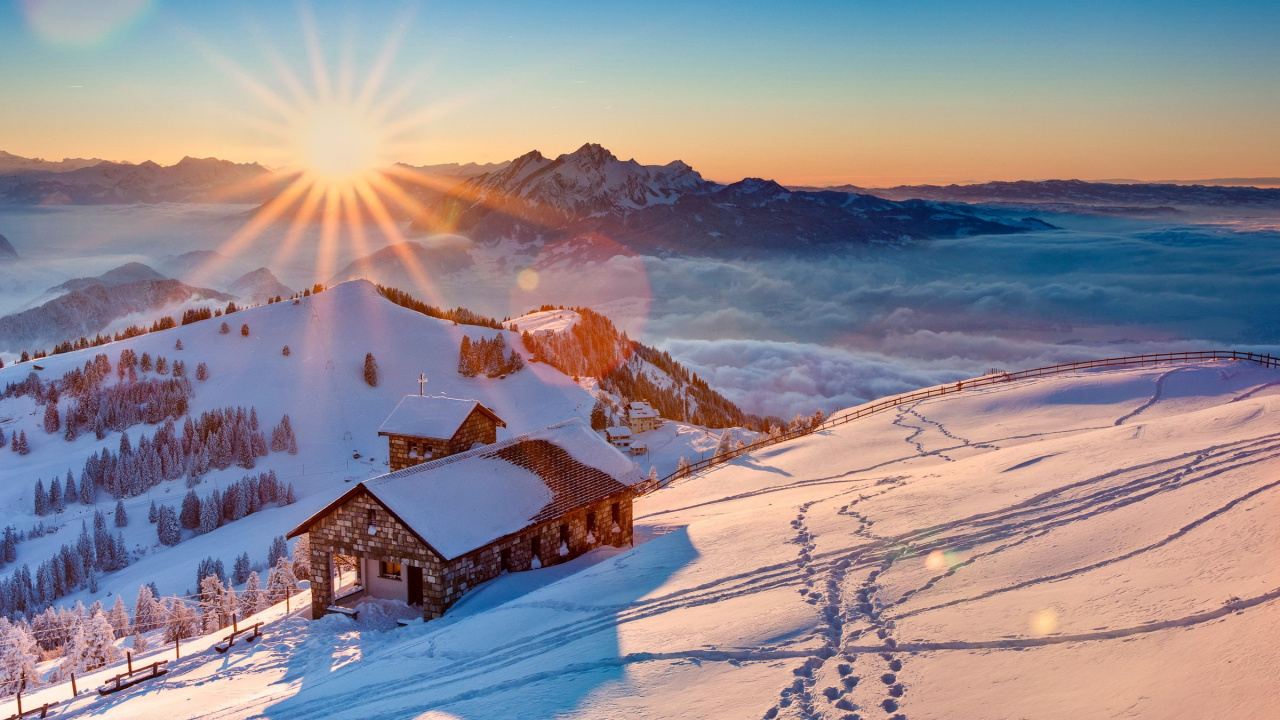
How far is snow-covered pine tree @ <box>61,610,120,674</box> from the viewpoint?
44.1 m

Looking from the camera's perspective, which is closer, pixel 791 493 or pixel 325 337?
pixel 791 493

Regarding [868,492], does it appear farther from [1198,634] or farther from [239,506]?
[239,506]

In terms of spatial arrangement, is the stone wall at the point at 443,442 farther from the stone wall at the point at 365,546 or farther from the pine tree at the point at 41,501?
the pine tree at the point at 41,501

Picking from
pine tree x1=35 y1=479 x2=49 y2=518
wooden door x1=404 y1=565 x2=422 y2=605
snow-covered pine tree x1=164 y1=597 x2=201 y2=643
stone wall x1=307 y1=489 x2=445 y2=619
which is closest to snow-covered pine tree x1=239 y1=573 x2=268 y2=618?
snow-covered pine tree x1=164 y1=597 x2=201 y2=643

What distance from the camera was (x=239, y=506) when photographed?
90125 mm

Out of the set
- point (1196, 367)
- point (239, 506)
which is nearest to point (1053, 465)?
point (1196, 367)

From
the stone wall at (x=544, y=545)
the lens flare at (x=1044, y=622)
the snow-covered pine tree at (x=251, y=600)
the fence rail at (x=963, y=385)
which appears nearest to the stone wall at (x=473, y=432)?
the stone wall at (x=544, y=545)

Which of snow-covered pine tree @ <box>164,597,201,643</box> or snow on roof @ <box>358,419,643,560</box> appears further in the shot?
snow-covered pine tree @ <box>164,597,201,643</box>

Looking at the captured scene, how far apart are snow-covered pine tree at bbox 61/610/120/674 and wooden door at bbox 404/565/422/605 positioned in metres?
24.1

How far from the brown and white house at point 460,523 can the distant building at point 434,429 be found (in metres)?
3.38

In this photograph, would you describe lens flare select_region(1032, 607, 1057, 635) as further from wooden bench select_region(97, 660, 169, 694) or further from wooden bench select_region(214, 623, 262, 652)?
wooden bench select_region(97, 660, 169, 694)

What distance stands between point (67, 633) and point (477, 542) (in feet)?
125

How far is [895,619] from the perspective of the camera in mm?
17906

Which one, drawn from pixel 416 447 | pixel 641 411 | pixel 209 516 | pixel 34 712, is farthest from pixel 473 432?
pixel 641 411
